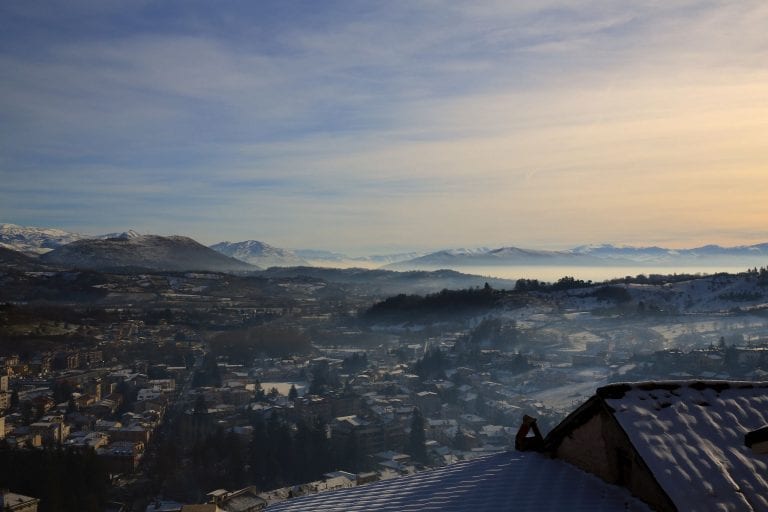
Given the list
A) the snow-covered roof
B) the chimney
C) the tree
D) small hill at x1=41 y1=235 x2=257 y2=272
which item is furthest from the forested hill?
small hill at x1=41 y1=235 x2=257 y2=272

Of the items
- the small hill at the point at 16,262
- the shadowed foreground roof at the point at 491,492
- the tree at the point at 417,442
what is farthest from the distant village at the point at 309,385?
the small hill at the point at 16,262

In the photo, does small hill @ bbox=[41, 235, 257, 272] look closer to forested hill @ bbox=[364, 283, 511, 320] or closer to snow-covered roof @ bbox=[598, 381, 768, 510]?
forested hill @ bbox=[364, 283, 511, 320]

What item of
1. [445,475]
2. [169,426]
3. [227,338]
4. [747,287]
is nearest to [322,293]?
[227,338]

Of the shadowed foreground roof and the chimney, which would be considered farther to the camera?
the chimney

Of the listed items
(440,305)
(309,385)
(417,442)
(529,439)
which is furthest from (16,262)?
(529,439)

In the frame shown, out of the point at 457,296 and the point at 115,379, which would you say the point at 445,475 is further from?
the point at 457,296

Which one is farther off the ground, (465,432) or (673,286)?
(673,286)

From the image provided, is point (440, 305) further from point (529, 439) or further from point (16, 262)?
point (16, 262)

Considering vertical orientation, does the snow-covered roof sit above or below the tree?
above
